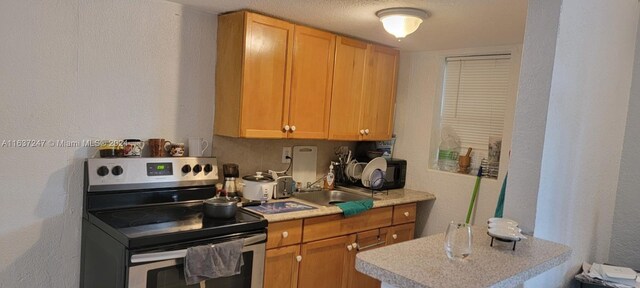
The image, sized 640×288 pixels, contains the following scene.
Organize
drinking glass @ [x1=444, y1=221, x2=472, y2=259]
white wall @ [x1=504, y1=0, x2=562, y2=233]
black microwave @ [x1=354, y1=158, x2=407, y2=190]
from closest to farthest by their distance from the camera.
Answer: drinking glass @ [x1=444, y1=221, x2=472, y2=259], white wall @ [x1=504, y1=0, x2=562, y2=233], black microwave @ [x1=354, y1=158, x2=407, y2=190]

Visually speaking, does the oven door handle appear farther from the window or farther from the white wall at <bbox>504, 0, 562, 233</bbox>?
the window

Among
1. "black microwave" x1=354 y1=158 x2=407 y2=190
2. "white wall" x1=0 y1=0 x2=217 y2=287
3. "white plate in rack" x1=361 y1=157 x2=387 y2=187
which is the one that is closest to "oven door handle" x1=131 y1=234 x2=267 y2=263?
"white wall" x1=0 y1=0 x2=217 y2=287

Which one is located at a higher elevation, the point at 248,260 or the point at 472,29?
the point at 472,29

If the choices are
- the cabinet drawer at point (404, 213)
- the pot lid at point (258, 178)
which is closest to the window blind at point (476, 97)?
the cabinet drawer at point (404, 213)

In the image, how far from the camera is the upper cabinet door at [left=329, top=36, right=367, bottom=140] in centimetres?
307

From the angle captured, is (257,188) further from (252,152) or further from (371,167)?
(371,167)

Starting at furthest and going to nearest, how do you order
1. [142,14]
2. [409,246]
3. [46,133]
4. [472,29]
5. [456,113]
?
[456,113]
[472,29]
[142,14]
[46,133]
[409,246]

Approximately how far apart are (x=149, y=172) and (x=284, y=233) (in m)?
0.83

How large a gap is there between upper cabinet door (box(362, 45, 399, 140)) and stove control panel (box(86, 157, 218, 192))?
51.4 inches

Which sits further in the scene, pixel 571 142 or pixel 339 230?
pixel 339 230

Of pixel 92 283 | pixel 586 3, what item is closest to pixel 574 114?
pixel 586 3

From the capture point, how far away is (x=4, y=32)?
6.60 ft

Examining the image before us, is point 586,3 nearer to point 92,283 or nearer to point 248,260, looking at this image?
point 248,260

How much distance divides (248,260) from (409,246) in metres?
1.07
